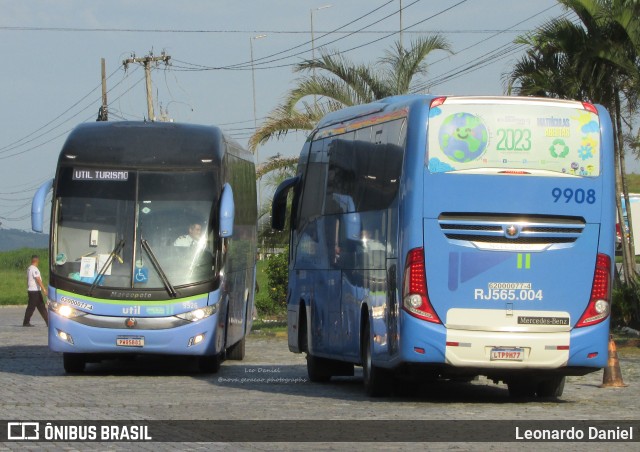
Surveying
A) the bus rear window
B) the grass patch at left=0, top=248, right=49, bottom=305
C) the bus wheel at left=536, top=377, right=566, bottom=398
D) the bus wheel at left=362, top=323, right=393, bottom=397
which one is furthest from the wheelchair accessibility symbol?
the grass patch at left=0, top=248, right=49, bottom=305

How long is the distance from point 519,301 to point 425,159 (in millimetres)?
1817

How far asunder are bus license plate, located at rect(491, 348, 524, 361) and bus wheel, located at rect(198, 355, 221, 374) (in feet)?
22.6

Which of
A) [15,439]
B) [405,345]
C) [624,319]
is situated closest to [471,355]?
[405,345]

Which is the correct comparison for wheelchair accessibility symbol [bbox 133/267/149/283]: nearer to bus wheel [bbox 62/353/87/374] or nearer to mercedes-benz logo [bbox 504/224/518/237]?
bus wheel [bbox 62/353/87/374]

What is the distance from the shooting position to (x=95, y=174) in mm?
19766

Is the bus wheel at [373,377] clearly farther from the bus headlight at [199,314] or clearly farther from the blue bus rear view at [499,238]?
the bus headlight at [199,314]

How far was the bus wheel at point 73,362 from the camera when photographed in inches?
791

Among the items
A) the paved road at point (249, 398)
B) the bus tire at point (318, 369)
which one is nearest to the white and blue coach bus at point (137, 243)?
the paved road at point (249, 398)

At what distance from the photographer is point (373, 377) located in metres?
16.0

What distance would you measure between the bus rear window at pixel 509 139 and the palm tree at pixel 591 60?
10.3 meters

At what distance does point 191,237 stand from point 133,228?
2.77 feet

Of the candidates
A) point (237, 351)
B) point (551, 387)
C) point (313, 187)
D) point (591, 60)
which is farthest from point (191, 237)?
point (591, 60)

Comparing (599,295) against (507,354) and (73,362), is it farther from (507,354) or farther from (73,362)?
(73,362)

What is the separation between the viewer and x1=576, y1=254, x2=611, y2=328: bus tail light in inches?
579
